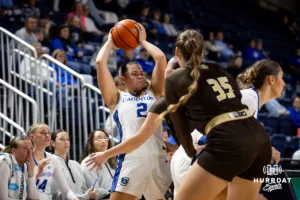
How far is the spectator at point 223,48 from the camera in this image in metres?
15.3

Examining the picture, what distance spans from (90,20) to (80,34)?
3.34 feet

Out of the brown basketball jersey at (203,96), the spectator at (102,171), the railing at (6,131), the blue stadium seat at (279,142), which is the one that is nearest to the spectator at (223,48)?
the blue stadium seat at (279,142)

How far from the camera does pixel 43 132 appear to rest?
659 cm

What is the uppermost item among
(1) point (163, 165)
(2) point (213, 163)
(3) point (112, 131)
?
(2) point (213, 163)

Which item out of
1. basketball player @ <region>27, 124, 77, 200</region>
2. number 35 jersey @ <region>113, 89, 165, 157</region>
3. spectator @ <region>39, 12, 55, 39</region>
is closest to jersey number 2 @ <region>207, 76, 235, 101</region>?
number 35 jersey @ <region>113, 89, 165, 157</region>

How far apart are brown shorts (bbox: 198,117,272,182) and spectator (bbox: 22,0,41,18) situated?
8.31 metres

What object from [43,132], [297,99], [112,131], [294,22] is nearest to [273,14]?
[294,22]

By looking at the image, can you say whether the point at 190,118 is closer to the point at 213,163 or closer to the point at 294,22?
the point at 213,163

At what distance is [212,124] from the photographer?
368 cm

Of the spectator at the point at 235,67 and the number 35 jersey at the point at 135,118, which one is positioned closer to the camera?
the number 35 jersey at the point at 135,118

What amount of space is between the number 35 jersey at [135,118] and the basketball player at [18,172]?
3.98 feet

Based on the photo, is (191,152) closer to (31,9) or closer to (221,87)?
(221,87)

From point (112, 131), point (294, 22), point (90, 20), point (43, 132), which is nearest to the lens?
point (43, 132)

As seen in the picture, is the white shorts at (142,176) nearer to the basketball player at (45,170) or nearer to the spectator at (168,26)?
the basketball player at (45,170)
